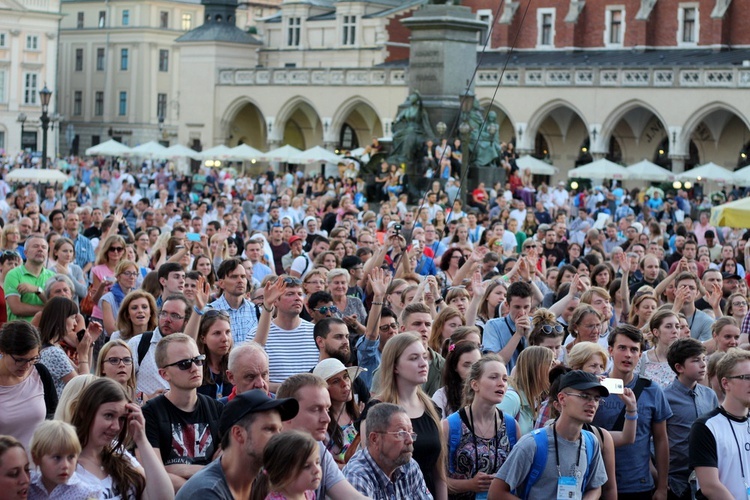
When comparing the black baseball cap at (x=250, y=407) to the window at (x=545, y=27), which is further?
the window at (x=545, y=27)

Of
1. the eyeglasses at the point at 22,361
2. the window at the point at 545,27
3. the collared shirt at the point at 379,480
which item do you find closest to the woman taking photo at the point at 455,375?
the collared shirt at the point at 379,480

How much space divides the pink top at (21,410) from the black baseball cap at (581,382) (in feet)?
9.04

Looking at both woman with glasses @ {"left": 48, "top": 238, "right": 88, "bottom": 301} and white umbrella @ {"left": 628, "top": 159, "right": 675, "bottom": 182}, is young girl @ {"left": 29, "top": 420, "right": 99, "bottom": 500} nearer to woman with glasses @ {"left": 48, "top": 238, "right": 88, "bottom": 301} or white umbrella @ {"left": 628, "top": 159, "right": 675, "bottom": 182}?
woman with glasses @ {"left": 48, "top": 238, "right": 88, "bottom": 301}

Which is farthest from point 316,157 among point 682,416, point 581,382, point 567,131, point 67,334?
point 581,382

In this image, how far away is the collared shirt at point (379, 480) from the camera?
6.43 metres

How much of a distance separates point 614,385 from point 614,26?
53.2m

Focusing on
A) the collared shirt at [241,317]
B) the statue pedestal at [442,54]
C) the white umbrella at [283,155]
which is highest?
the statue pedestal at [442,54]

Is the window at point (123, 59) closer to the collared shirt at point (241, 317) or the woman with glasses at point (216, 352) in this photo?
the collared shirt at point (241, 317)

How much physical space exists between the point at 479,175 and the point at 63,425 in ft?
84.4

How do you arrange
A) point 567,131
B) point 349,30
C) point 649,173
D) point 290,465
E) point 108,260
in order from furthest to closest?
point 349,30
point 567,131
point 649,173
point 108,260
point 290,465

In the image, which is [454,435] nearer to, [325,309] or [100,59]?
[325,309]

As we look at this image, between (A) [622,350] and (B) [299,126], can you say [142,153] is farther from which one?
(A) [622,350]

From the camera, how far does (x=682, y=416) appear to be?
Answer: 8461 millimetres

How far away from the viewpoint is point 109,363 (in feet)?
25.0
